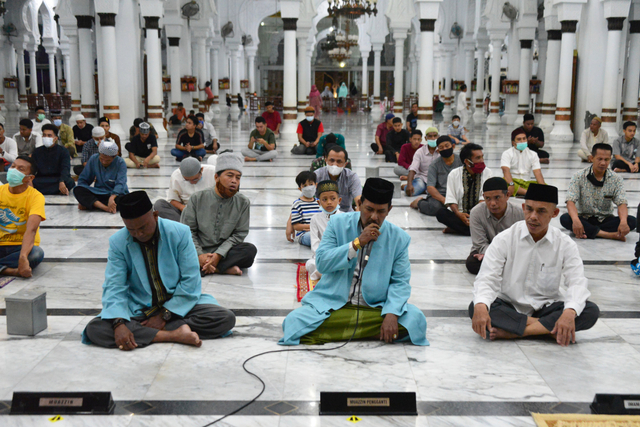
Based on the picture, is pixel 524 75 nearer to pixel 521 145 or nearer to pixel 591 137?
pixel 591 137

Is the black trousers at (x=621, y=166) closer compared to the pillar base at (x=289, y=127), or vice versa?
the black trousers at (x=621, y=166)

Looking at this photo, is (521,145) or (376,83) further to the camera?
(376,83)

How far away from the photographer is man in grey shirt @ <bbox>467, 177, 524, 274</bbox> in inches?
124

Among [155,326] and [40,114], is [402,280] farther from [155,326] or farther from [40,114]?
[40,114]

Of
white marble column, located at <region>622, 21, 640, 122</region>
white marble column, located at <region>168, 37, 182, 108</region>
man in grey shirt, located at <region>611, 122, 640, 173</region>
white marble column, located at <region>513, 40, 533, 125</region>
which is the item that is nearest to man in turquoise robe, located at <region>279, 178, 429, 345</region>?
man in grey shirt, located at <region>611, 122, 640, 173</region>

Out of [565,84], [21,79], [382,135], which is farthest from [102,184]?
[21,79]

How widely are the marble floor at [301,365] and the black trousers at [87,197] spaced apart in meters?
1.55

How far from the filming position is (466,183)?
4188 mm

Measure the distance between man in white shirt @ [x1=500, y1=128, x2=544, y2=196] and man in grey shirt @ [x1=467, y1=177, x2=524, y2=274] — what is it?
6.21 feet

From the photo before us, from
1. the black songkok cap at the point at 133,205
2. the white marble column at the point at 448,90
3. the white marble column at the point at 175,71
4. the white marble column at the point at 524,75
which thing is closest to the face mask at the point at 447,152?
the black songkok cap at the point at 133,205

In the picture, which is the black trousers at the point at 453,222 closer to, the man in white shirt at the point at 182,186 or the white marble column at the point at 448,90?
the man in white shirt at the point at 182,186

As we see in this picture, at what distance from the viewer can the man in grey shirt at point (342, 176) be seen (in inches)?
160

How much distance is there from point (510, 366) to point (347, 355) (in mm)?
566

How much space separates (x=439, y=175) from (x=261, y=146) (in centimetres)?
402
